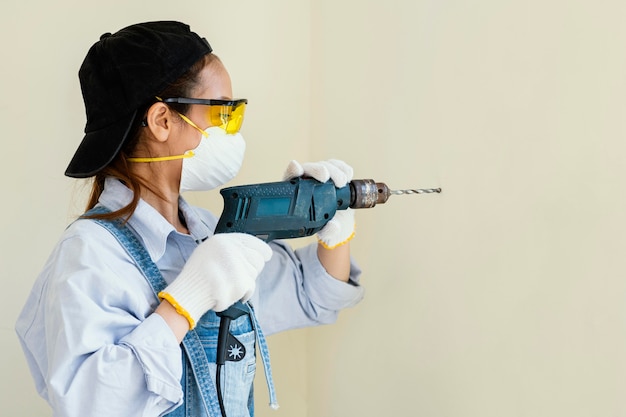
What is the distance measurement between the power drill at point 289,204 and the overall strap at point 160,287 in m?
0.15

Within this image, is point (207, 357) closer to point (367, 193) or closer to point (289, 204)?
point (289, 204)

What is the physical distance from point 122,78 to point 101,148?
0.43ft

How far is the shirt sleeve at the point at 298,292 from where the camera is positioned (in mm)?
1382

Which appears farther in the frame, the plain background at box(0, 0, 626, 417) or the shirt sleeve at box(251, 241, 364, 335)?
the shirt sleeve at box(251, 241, 364, 335)

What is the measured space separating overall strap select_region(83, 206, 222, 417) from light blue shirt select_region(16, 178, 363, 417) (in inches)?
0.5

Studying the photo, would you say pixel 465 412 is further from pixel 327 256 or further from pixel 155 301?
pixel 155 301

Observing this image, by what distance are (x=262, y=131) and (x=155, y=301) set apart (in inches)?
30.5

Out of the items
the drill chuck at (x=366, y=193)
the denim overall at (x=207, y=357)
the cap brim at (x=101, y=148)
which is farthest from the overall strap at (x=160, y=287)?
the drill chuck at (x=366, y=193)

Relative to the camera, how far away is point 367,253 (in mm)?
1510

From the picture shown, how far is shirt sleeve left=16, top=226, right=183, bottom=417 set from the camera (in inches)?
36.3

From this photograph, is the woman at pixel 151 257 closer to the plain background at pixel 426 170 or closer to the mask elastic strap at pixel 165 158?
→ the mask elastic strap at pixel 165 158

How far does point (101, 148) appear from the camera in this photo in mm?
1105

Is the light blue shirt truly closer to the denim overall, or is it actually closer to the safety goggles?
the denim overall

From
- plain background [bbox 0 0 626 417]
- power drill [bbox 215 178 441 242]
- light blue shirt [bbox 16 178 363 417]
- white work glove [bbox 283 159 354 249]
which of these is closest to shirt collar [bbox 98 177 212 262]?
light blue shirt [bbox 16 178 363 417]
